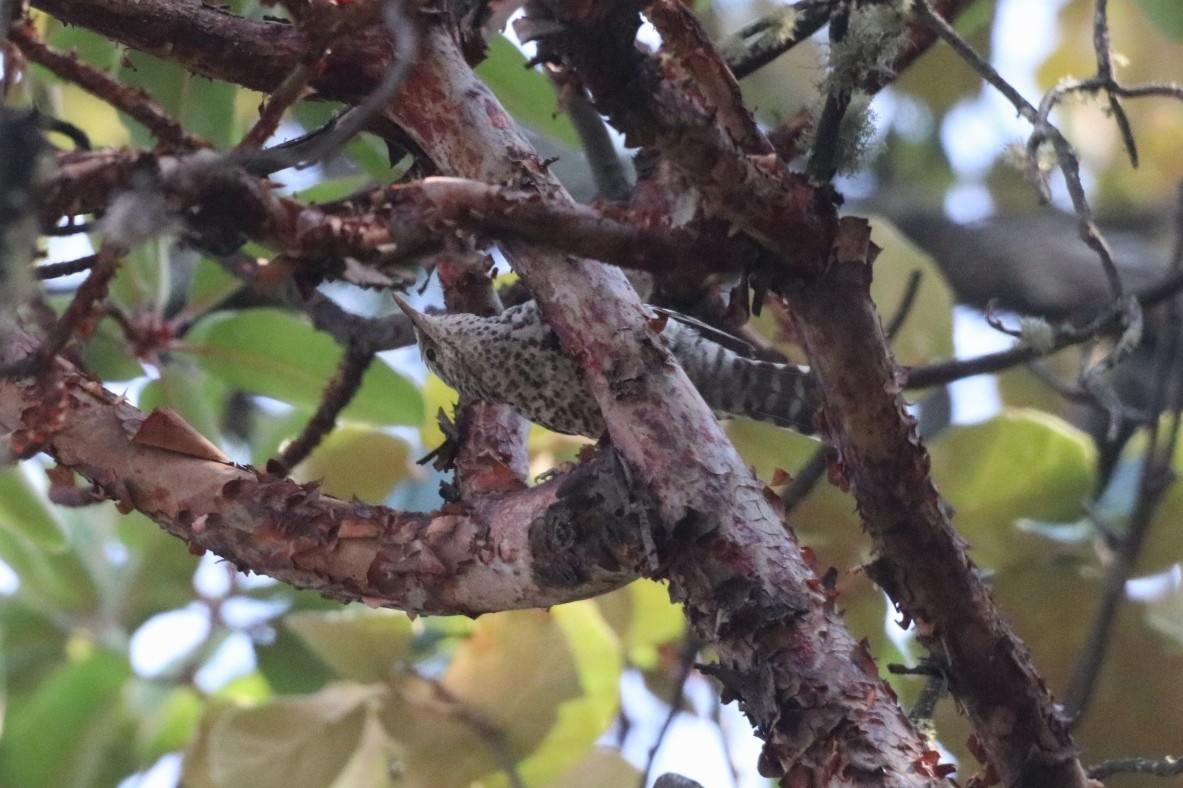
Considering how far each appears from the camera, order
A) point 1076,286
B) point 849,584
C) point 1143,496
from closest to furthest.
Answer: point 1143,496, point 849,584, point 1076,286

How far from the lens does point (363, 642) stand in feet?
5.03

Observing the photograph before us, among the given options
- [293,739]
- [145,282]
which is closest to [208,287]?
[145,282]

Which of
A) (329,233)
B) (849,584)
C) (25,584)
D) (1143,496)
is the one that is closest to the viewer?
(329,233)

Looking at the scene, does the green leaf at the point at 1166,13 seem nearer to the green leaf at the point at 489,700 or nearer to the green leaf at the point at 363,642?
the green leaf at the point at 489,700

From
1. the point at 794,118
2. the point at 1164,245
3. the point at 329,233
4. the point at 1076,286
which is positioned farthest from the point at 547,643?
the point at 1164,245

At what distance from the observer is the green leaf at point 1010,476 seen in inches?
56.2

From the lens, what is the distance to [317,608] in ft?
5.86

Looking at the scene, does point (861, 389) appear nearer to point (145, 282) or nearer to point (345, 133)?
point (345, 133)

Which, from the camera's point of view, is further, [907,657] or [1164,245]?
[1164,245]

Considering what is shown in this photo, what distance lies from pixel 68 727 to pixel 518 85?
1244 millimetres

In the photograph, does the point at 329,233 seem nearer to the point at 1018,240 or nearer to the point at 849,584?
the point at 849,584

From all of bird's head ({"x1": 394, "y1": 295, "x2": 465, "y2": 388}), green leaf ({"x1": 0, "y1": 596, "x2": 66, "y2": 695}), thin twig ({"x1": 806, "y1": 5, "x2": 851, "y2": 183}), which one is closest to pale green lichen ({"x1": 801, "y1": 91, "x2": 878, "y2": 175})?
thin twig ({"x1": 806, "y1": 5, "x2": 851, "y2": 183})

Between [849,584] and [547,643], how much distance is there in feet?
1.27

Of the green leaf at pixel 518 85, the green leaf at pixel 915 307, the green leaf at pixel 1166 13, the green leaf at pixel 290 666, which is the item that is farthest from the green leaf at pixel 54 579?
the green leaf at pixel 1166 13
